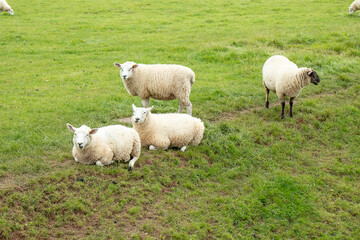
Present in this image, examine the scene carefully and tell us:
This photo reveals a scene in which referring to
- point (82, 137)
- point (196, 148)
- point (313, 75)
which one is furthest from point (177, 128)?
point (313, 75)

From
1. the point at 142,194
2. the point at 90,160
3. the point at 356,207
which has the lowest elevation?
the point at 356,207

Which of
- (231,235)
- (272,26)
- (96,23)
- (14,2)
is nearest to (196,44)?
(272,26)

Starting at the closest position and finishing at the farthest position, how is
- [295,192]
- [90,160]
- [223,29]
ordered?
1. [90,160]
2. [295,192]
3. [223,29]

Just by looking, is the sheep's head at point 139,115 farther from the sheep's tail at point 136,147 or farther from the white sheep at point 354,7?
the white sheep at point 354,7

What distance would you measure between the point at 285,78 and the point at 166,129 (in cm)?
413

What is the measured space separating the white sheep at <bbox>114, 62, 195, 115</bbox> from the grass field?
0.94 m

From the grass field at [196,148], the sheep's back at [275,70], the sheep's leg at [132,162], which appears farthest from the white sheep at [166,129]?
the sheep's back at [275,70]

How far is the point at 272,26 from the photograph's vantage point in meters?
22.1

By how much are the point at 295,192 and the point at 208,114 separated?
12.0 ft

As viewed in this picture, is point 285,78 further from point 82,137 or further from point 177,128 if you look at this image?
point 82,137

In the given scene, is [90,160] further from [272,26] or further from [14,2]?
[14,2]

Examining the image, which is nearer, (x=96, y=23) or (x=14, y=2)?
(x=96, y=23)

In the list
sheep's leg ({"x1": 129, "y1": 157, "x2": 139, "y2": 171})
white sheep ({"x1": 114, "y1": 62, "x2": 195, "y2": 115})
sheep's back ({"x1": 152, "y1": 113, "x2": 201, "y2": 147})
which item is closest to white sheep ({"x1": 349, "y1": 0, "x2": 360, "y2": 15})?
white sheep ({"x1": 114, "y1": 62, "x2": 195, "y2": 115})

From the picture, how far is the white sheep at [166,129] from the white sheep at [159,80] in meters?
0.88
